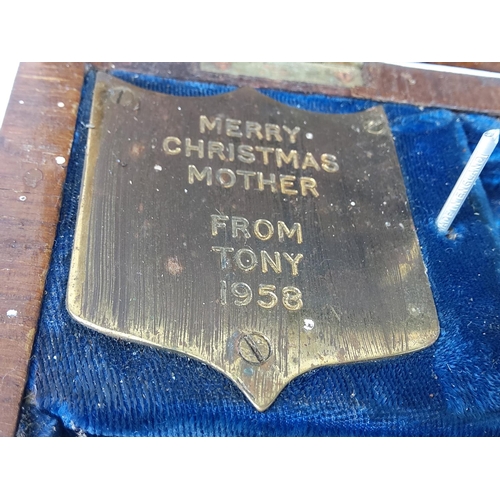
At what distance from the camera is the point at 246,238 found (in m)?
0.75

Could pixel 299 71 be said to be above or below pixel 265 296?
above

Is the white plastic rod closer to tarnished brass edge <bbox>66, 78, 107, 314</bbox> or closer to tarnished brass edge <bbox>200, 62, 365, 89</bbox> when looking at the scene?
tarnished brass edge <bbox>200, 62, 365, 89</bbox>

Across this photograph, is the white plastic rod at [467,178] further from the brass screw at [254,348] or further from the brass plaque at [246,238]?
the brass screw at [254,348]

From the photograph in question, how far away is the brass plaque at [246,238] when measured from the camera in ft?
2.21

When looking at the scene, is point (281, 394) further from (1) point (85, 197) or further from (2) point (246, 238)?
(1) point (85, 197)

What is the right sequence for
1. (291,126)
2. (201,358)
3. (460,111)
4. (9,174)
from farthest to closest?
(460,111)
(291,126)
(9,174)
(201,358)

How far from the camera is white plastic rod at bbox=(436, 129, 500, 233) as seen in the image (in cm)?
70

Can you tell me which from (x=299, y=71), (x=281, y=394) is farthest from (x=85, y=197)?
(x=299, y=71)

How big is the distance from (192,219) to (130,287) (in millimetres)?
135

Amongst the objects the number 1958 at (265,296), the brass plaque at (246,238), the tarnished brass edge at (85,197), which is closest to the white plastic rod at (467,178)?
the brass plaque at (246,238)

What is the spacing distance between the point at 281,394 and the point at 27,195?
0.44m

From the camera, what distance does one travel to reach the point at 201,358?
2.16ft

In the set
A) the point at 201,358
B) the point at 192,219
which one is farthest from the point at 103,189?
the point at 201,358

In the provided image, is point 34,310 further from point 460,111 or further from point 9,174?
point 460,111
